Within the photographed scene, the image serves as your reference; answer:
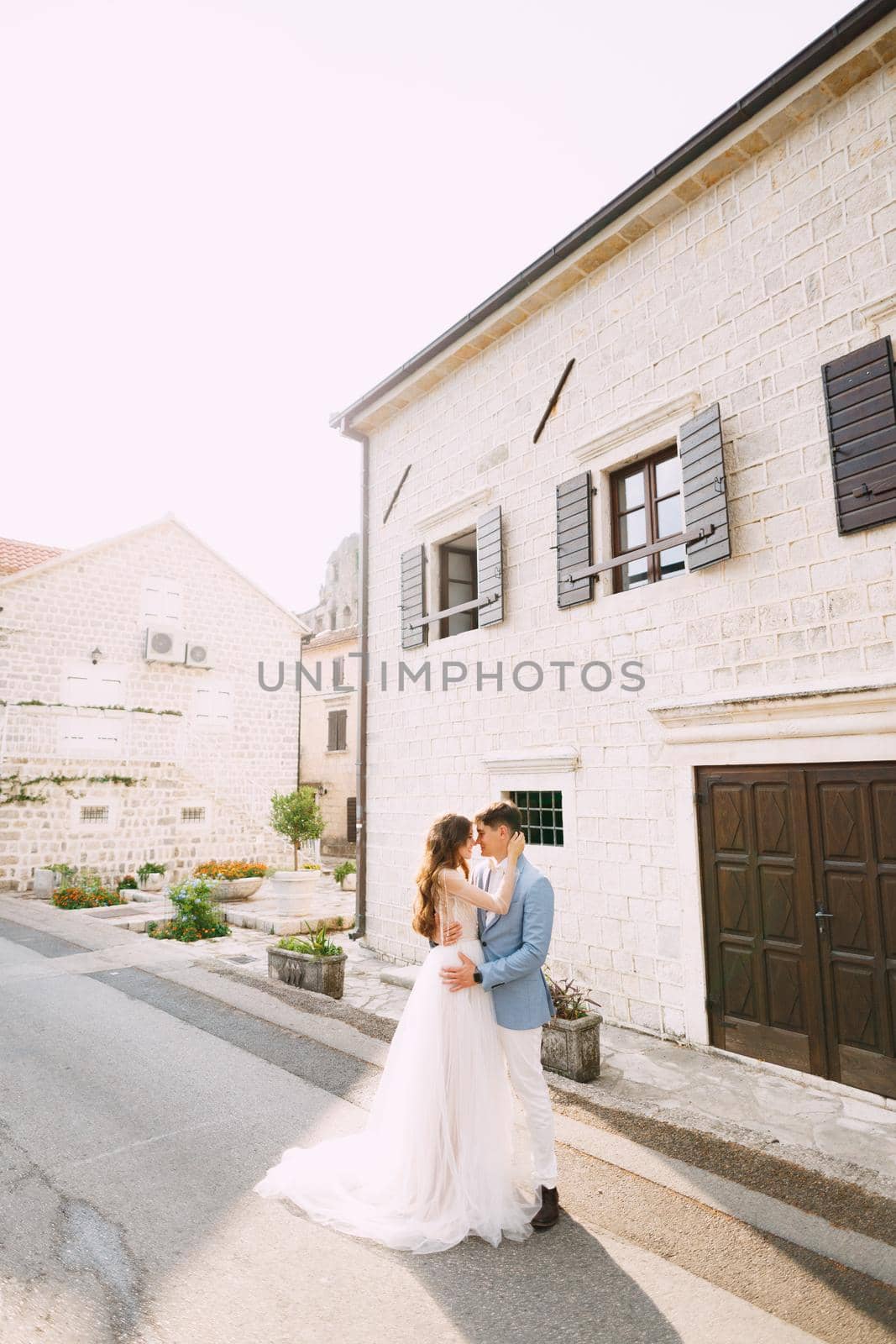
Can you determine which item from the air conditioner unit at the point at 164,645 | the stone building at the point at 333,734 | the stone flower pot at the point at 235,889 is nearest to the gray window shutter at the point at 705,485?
the stone flower pot at the point at 235,889

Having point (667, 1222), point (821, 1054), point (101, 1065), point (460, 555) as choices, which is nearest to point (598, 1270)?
point (667, 1222)

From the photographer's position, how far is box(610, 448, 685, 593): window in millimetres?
7289

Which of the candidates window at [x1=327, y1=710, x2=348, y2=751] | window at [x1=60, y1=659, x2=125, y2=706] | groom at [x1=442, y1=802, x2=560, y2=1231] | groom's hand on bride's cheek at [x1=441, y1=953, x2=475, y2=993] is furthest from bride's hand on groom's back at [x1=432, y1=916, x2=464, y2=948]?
window at [x1=327, y1=710, x2=348, y2=751]

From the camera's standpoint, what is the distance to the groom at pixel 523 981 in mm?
3658

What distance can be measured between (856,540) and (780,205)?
3121 mm

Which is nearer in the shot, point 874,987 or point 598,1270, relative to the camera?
point 598,1270

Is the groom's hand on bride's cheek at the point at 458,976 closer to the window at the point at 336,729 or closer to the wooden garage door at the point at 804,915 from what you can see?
the wooden garage door at the point at 804,915

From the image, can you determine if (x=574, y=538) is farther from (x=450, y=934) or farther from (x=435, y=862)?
(x=450, y=934)

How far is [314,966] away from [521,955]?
16.3 feet

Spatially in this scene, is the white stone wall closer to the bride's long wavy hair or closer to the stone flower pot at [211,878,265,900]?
the bride's long wavy hair

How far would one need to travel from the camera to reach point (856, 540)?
5691 mm

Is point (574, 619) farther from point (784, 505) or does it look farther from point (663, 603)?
point (784, 505)

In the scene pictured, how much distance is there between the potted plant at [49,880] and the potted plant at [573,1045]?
45.6 feet

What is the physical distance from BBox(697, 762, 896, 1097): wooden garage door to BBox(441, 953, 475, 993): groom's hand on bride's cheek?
3297 mm
